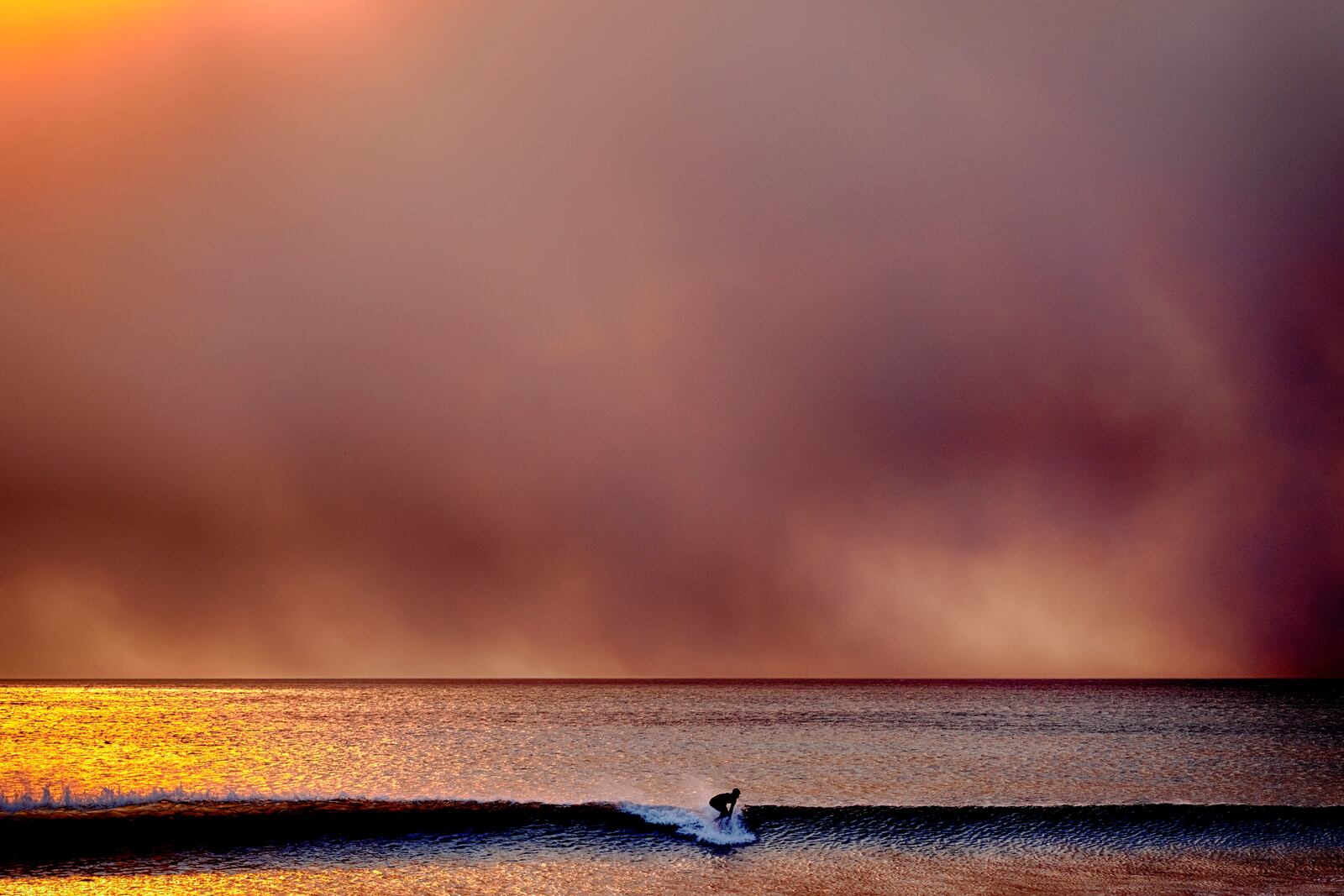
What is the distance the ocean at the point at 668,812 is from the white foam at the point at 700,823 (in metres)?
0.07

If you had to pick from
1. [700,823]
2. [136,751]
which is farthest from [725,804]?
[136,751]

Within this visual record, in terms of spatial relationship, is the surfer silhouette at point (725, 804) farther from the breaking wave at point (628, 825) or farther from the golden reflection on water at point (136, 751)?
the golden reflection on water at point (136, 751)

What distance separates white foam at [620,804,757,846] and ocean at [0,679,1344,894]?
0.23ft

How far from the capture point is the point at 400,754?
4172 centimetres

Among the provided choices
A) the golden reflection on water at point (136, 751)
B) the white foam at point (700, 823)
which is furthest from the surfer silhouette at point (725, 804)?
the golden reflection on water at point (136, 751)

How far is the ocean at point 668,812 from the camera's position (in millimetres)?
17703

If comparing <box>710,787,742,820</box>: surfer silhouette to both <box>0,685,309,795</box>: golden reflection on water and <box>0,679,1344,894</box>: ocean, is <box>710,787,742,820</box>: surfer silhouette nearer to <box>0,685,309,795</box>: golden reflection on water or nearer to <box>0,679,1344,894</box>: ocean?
<box>0,679,1344,894</box>: ocean

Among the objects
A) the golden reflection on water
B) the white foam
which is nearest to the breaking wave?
the white foam

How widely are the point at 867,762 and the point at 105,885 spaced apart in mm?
27948

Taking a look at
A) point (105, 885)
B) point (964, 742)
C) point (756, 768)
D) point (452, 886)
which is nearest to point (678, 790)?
point (756, 768)

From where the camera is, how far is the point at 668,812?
886 inches

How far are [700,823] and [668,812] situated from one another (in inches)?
34.6

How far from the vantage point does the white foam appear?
2083 centimetres

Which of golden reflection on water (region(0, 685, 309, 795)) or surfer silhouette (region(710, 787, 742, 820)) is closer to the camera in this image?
surfer silhouette (region(710, 787, 742, 820))
